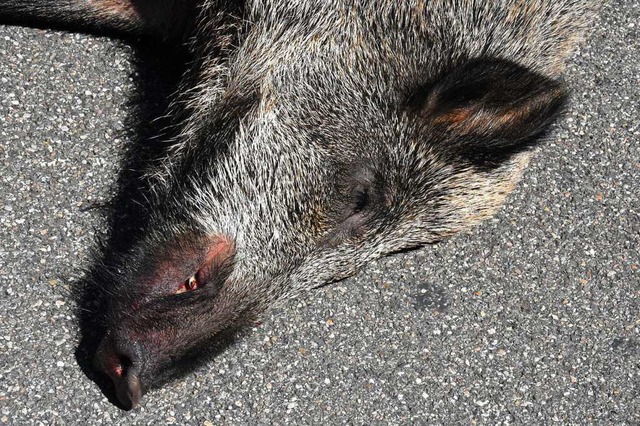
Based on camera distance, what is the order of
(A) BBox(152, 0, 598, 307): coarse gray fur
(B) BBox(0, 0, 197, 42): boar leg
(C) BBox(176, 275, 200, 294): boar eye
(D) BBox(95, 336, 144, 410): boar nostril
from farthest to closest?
1. (B) BBox(0, 0, 197, 42): boar leg
2. (A) BBox(152, 0, 598, 307): coarse gray fur
3. (C) BBox(176, 275, 200, 294): boar eye
4. (D) BBox(95, 336, 144, 410): boar nostril

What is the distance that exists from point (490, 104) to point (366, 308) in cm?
114

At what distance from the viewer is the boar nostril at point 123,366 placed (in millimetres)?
3795

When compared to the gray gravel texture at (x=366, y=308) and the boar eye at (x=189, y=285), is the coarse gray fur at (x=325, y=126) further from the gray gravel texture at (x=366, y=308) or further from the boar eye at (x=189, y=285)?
the gray gravel texture at (x=366, y=308)

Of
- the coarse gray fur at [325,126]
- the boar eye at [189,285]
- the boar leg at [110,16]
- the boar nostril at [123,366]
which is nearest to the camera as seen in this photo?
the boar nostril at [123,366]

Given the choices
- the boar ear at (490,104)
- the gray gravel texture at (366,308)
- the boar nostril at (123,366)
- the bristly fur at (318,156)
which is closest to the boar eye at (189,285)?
the bristly fur at (318,156)

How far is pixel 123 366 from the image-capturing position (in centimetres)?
385

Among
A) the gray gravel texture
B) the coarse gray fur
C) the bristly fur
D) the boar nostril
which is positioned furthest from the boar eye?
the gray gravel texture

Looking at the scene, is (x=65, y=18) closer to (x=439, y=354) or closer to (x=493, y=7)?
(x=493, y=7)

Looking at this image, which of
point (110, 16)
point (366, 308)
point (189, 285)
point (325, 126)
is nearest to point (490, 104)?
point (325, 126)

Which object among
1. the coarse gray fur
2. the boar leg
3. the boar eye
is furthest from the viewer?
the boar leg

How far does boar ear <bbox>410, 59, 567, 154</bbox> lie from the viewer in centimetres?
396

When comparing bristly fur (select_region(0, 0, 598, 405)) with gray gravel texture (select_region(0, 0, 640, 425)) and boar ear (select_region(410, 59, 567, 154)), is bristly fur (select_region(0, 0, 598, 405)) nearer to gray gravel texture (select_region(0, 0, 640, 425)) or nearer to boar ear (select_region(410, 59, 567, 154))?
boar ear (select_region(410, 59, 567, 154))

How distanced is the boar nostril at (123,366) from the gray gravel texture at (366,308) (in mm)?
185

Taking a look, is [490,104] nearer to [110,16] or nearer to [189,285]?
[189,285]
